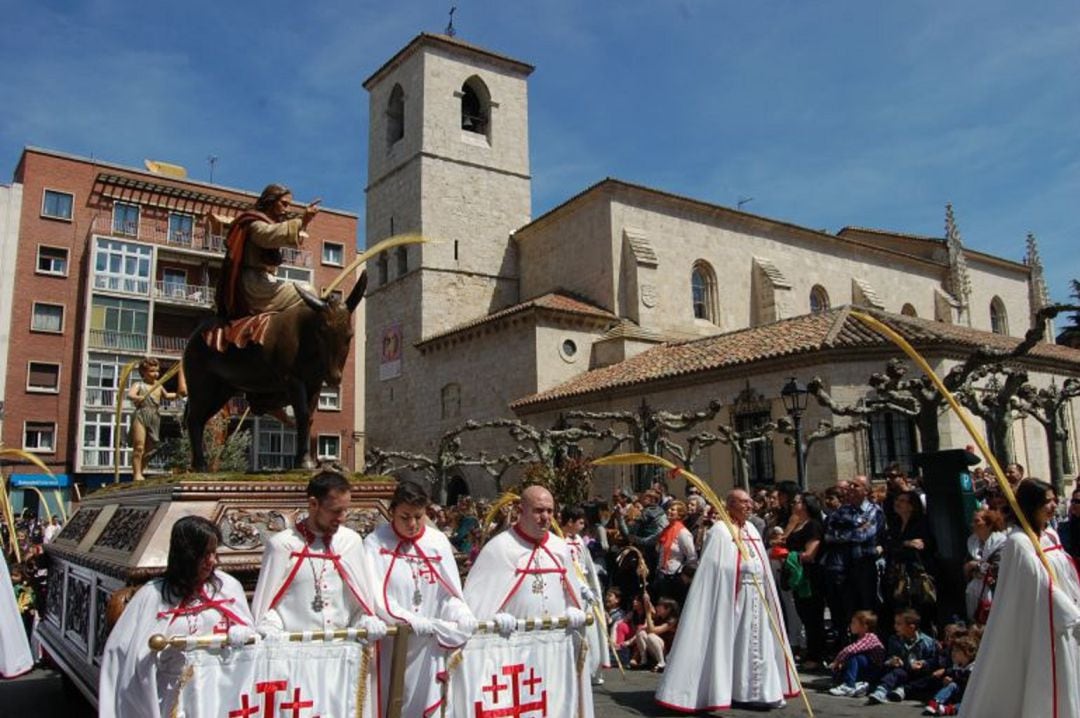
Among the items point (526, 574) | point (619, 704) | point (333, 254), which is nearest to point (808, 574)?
point (619, 704)

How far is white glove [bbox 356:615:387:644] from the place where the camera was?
4.21 m

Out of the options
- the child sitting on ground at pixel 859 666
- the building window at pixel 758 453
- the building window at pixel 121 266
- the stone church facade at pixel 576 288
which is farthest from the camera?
the building window at pixel 121 266

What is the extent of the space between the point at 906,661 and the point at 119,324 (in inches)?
1332

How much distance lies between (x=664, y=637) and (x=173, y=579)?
6687 mm

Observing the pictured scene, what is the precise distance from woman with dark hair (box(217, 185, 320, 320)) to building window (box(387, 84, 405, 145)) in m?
32.6

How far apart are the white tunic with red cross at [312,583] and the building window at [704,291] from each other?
28.5 metres

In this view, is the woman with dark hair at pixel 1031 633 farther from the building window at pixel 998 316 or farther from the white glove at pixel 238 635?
the building window at pixel 998 316

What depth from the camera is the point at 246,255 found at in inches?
246

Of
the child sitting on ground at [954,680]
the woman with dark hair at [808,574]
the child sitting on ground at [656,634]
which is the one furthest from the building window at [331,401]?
the child sitting on ground at [954,680]

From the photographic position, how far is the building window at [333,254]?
3978 cm

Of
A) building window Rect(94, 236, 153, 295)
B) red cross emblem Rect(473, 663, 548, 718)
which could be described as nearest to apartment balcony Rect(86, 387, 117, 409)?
building window Rect(94, 236, 153, 295)

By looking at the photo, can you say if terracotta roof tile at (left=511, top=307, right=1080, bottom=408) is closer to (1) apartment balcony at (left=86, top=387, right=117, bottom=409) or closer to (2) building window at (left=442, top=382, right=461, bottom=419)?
(2) building window at (left=442, top=382, right=461, bottom=419)

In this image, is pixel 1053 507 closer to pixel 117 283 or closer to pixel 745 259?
pixel 745 259

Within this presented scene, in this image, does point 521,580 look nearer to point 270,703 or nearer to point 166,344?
point 270,703
